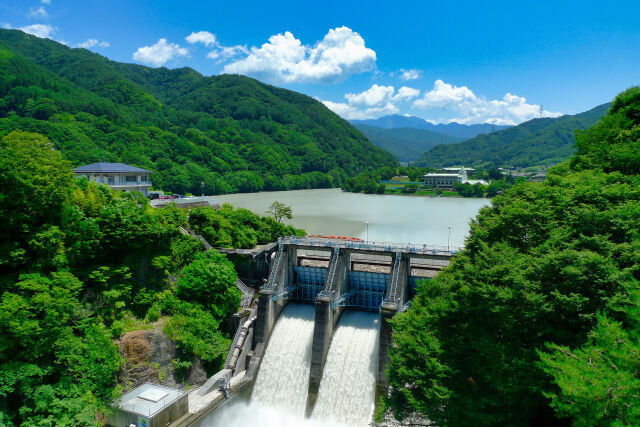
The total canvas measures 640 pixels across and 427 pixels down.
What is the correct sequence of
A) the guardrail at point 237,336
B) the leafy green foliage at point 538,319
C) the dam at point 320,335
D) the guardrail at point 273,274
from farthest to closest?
the guardrail at point 273,274
the guardrail at point 237,336
the dam at point 320,335
the leafy green foliage at point 538,319

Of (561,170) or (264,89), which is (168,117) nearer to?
(264,89)

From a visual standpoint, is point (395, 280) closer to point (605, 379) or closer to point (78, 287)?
point (605, 379)

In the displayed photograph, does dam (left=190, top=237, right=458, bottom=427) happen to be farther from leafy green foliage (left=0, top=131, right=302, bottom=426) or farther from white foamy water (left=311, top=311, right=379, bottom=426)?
leafy green foliage (left=0, top=131, right=302, bottom=426)

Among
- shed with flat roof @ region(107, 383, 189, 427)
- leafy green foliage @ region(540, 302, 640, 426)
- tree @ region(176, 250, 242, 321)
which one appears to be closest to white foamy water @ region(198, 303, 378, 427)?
shed with flat roof @ region(107, 383, 189, 427)

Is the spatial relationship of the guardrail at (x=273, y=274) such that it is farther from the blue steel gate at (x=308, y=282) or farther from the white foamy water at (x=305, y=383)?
the white foamy water at (x=305, y=383)

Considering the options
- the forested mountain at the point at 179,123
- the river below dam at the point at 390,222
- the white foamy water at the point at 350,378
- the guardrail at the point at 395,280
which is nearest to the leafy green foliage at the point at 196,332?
the white foamy water at the point at 350,378
